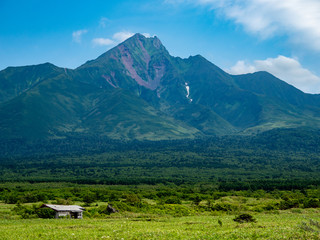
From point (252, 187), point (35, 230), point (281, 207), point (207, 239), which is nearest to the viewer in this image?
point (207, 239)

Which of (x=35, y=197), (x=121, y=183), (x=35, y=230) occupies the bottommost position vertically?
(x=121, y=183)

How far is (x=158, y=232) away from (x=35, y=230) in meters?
14.5

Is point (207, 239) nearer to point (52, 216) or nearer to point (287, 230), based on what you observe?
point (287, 230)

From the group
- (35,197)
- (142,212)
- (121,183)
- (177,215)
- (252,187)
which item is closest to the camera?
(177,215)

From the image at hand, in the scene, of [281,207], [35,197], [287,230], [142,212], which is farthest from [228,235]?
[35,197]

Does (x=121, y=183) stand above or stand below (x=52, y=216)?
Answer: below

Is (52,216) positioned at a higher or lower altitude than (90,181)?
higher

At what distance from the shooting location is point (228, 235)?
105 ft

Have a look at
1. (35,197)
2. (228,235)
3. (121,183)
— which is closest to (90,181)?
(121,183)

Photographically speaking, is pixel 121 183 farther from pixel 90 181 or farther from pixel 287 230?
pixel 287 230

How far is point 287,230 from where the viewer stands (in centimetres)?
3294

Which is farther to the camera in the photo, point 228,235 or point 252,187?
point 252,187

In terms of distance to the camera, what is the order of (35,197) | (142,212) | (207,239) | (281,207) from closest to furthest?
(207,239) → (142,212) → (281,207) → (35,197)

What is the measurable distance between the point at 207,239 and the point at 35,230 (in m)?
20.3
